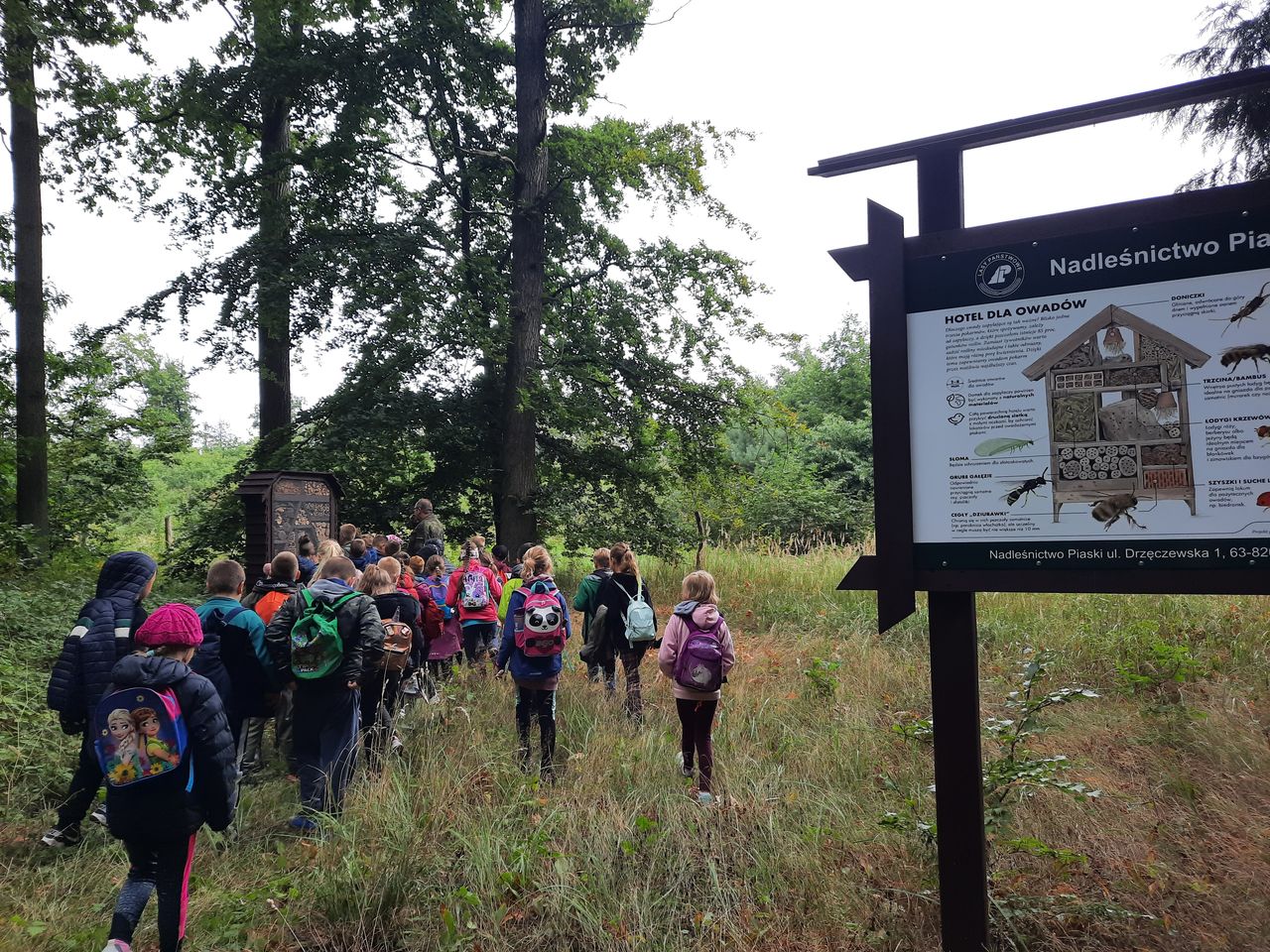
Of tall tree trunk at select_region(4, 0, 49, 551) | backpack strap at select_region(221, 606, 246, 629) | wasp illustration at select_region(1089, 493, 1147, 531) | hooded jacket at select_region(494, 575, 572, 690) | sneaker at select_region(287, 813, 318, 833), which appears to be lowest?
sneaker at select_region(287, 813, 318, 833)

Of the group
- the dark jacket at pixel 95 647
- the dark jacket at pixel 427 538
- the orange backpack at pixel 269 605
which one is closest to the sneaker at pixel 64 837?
the dark jacket at pixel 95 647

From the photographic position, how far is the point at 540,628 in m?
6.09

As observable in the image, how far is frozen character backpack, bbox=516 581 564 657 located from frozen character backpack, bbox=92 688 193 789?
279cm

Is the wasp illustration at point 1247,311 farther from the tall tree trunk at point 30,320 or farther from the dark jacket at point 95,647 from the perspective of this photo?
the tall tree trunk at point 30,320

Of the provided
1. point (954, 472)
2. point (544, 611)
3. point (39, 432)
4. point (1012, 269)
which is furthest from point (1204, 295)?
point (39, 432)

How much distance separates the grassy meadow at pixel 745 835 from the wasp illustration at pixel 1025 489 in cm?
125

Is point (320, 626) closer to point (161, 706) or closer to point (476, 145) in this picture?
point (161, 706)

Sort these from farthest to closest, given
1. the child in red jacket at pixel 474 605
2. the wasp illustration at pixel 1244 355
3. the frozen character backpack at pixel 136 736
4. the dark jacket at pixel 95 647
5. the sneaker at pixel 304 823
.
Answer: the child in red jacket at pixel 474 605 < the sneaker at pixel 304 823 < the dark jacket at pixel 95 647 < the frozen character backpack at pixel 136 736 < the wasp illustration at pixel 1244 355

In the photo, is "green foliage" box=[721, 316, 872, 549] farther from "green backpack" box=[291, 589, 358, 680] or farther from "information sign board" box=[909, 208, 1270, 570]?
"information sign board" box=[909, 208, 1270, 570]

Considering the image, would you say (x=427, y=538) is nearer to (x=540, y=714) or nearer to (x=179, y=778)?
(x=540, y=714)

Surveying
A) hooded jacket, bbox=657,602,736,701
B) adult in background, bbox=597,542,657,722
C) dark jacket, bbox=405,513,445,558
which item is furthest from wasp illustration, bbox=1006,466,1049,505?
dark jacket, bbox=405,513,445,558

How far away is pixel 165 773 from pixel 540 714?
312 centimetres

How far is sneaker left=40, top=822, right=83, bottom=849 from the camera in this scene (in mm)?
4949

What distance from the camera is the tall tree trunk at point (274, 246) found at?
13.5 m
